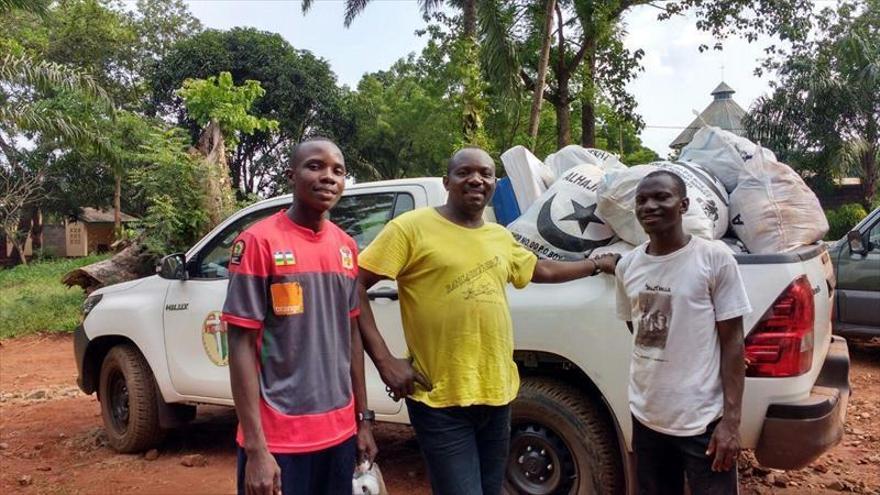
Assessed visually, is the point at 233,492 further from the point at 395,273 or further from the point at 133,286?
the point at 395,273

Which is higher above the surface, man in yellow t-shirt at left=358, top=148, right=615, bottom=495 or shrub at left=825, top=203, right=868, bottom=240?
shrub at left=825, top=203, right=868, bottom=240

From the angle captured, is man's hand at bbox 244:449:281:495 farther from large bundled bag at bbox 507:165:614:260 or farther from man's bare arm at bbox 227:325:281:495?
large bundled bag at bbox 507:165:614:260

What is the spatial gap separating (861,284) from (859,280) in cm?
4

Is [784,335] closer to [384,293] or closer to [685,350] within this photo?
[685,350]

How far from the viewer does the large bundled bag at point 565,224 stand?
3.37 m

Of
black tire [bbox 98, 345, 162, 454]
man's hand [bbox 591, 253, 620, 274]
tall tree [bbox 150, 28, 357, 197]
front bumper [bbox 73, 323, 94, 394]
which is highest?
tall tree [bbox 150, 28, 357, 197]

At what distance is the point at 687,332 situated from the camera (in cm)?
236

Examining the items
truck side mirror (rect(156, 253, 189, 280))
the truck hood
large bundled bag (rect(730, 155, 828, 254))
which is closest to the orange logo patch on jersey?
large bundled bag (rect(730, 155, 828, 254))

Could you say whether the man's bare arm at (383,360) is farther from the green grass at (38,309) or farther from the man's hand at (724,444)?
the green grass at (38,309)

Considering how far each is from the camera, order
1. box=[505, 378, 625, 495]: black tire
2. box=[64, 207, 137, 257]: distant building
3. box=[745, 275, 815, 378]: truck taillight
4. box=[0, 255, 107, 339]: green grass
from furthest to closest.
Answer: box=[64, 207, 137, 257]: distant building < box=[0, 255, 107, 339]: green grass < box=[505, 378, 625, 495]: black tire < box=[745, 275, 815, 378]: truck taillight

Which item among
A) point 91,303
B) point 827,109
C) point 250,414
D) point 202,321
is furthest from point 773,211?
point 827,109

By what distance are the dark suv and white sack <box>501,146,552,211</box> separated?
15.6 feet

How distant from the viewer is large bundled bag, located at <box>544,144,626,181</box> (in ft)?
12.8

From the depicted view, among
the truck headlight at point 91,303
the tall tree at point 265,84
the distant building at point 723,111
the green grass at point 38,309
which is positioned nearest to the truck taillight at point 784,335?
the truck headlight at point 91,303
